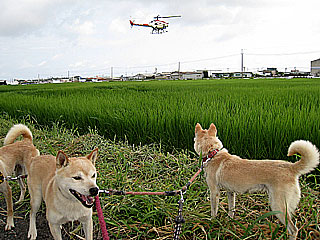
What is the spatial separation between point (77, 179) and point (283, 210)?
1.39m

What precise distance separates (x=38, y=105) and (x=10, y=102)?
195cm

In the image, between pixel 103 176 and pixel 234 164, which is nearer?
pixel 234 164

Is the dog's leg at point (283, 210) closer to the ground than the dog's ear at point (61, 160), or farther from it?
closer to the ground

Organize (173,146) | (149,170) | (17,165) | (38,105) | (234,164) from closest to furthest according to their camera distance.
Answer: (234,164) → (17,165) → (149,170) → (173,146) → (38,105)

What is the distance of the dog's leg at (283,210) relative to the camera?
161cm

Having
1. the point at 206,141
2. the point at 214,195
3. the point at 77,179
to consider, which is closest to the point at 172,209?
the point at 214,195

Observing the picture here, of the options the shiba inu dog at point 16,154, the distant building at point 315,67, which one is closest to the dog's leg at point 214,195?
the shiba inu dog at point 16,154

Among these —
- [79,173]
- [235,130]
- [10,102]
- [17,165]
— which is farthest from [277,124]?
[10,102]

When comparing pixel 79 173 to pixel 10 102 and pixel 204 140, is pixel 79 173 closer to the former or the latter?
pixel 204 140

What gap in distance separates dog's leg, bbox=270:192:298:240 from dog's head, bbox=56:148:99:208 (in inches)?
47.0

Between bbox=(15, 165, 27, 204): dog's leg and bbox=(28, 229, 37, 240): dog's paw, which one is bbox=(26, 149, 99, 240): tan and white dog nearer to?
bbox=(28, 229, 37, 240): dog's paw

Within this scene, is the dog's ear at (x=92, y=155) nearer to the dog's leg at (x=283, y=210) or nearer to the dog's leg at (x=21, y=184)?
the dog's leg at (x=283, y=210)

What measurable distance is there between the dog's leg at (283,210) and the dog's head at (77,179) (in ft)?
3.91

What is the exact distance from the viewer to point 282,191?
163 centimetres
